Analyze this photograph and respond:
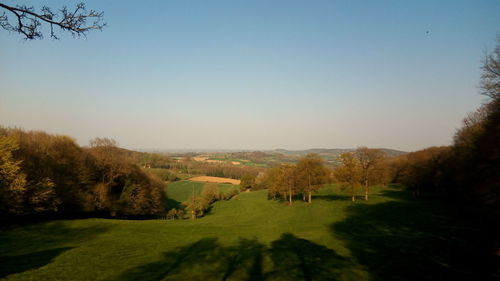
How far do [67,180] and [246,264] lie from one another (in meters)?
32.1

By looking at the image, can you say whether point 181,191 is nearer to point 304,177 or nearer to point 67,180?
point 304,177

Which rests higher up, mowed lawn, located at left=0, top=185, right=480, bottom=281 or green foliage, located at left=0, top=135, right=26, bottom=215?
green foliage, located at left=0, top=135, right=26, bottom=215

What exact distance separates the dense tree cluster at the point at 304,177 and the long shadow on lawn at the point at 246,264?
32.9m

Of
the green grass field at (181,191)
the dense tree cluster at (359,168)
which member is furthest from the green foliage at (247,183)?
the dense tree cluster at (359,168)

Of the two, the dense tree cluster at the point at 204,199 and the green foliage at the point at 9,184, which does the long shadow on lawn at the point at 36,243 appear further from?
the dense tree cluster at the point at 204,199

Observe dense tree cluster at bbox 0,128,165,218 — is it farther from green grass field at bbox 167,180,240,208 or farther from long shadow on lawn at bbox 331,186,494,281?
long shadow on lawn at bbox 331,186,494,281

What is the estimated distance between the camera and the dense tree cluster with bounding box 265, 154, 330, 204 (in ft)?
165

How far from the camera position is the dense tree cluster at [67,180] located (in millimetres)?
23891

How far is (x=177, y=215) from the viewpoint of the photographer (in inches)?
2240

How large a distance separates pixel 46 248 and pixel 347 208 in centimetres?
3949

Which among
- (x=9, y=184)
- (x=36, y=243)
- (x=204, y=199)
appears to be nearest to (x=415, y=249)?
(x=36, y=243)

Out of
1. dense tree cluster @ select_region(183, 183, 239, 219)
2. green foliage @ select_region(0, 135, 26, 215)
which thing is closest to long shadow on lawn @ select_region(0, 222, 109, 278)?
green foliage @ select_region(0, 135, 26, 215)

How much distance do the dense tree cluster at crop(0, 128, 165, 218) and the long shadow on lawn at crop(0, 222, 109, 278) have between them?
12.4 feet

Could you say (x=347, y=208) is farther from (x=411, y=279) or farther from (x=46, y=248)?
(x=46, y=248)
